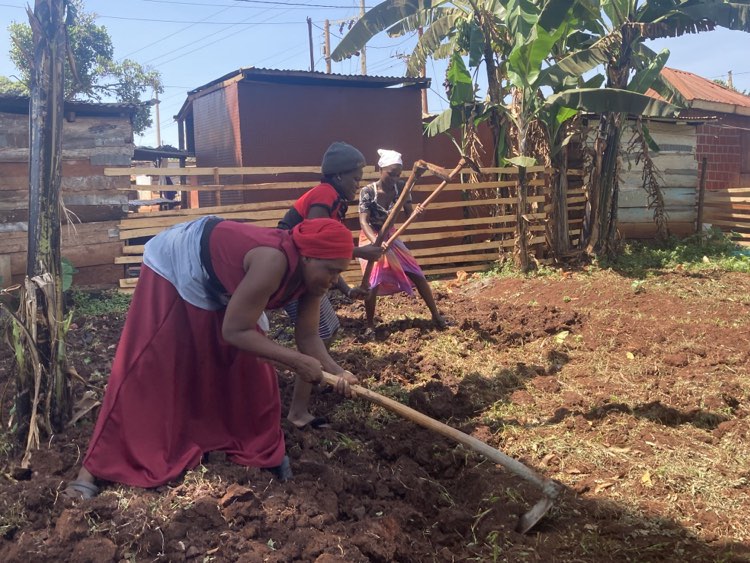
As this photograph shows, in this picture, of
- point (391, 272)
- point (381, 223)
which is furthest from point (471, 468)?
point (381, 223)

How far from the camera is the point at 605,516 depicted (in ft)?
10.2

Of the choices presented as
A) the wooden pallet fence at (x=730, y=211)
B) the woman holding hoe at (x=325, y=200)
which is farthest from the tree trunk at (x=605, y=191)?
the woman holding hoe at (x=325, y=200)

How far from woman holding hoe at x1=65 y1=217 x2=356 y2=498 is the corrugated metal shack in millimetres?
5231

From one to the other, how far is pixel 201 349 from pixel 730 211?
40.0ft

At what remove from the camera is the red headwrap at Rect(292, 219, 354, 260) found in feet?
9.00

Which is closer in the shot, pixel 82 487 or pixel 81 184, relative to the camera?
pixel 82 487

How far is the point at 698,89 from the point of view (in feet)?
57.6

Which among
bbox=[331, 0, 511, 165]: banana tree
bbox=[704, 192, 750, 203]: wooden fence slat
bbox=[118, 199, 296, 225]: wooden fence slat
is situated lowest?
bbox=[704, 192, 750, 203]: wooden fence slat

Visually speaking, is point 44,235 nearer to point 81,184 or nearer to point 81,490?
point 81,490

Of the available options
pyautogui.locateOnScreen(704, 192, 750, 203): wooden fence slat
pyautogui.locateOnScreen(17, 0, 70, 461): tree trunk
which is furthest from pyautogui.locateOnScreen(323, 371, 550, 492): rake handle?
pyautogui.locateOnScreen(704, 192, 750, 203): wooden fence slat

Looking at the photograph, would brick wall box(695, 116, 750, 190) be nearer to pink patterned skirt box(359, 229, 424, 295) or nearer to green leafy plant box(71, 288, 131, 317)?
pink patterned skirt box(359, 229, 424, 295)

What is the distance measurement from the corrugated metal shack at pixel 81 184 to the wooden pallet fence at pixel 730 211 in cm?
1045

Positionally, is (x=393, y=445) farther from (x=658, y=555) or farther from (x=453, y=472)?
(x=658, y=555)

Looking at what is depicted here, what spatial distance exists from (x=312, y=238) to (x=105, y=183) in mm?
→ 6132
